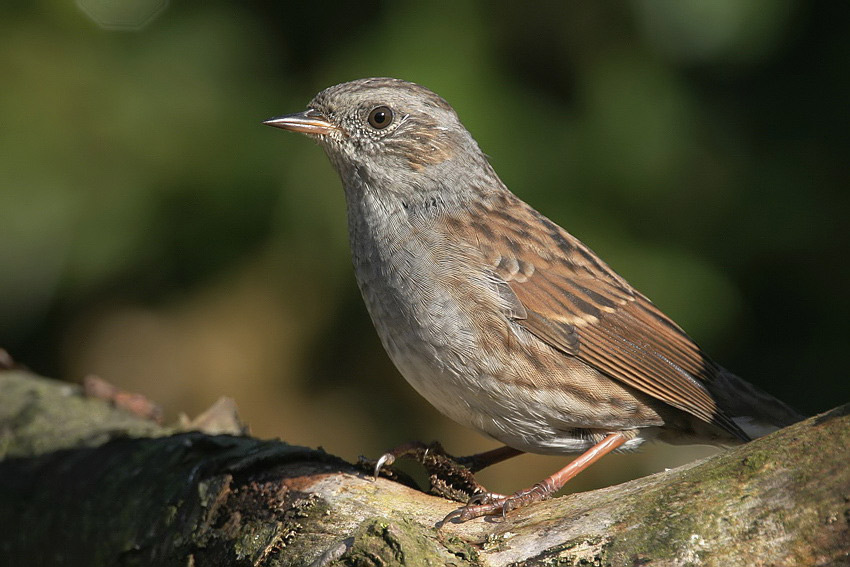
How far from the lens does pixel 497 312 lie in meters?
2.68

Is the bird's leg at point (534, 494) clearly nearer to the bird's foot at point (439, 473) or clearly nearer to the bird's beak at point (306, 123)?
the bird's foot at point (439, 473)

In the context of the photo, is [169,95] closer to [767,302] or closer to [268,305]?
[268,305]

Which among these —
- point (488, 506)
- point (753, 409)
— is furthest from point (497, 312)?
point (753, 409)

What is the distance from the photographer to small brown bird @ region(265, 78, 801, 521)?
2.60 metres

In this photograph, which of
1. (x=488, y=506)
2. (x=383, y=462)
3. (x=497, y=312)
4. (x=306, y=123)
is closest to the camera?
(x=488, y=506)

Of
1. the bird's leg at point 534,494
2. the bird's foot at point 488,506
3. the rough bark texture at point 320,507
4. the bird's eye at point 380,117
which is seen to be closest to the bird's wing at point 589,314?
the bird's leg at point 534,494

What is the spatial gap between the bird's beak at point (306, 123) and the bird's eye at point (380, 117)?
0.41 ft

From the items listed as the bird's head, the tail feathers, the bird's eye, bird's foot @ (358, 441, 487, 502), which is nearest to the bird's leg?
bird's foot @ (358, 441, 487, 502)

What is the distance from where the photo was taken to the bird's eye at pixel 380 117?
3.09 metres

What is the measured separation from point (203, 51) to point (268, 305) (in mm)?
1211

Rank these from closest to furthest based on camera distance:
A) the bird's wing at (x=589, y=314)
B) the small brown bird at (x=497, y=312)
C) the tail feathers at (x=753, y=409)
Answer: the small brown bird at (x=497, y=312), the bird's wing at (x=589, y=314), the tail feathers at (x=753, y=409)

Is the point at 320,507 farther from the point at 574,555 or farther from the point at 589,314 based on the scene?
the point at 589,314

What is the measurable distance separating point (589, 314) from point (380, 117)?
0.98 m

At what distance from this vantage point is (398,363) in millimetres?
2637
